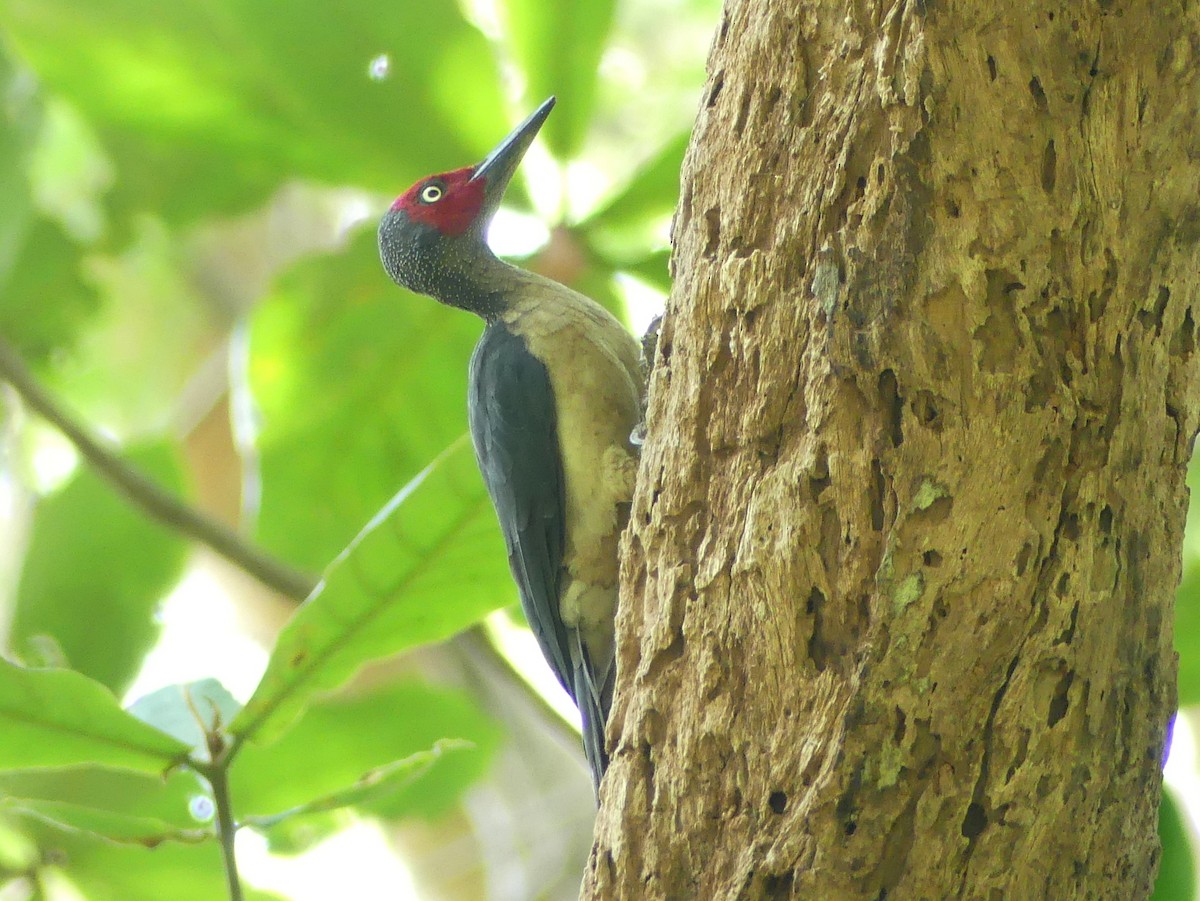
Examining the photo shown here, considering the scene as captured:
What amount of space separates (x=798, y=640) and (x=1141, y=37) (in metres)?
0.74

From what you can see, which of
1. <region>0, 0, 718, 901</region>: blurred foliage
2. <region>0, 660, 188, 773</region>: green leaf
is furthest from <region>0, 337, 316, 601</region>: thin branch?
<region>0, 660, 188, 773</region>: green leaf

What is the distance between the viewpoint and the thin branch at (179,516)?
102 inches

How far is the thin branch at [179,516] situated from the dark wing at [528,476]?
55 centimetres

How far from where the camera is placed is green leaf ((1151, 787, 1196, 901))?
152 cm

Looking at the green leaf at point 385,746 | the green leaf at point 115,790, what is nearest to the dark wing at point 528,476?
the green leaf at point 385,746

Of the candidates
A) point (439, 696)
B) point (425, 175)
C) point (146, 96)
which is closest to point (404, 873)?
point (439, 696)

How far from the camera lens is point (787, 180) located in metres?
1.45

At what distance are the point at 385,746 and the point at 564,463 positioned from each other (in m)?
0.71

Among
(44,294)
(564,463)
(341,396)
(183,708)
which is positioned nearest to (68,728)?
(183,708)

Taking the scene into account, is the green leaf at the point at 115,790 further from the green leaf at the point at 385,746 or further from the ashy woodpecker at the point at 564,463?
the ashy woodpecker at the point at 564,463

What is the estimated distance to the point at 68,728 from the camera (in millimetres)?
1785

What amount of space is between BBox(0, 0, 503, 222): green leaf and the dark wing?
0.69 m

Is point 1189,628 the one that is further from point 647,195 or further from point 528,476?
point 647,195

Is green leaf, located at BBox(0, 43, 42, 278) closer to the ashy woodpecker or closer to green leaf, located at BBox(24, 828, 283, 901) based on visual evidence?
the ashy woodpecker
